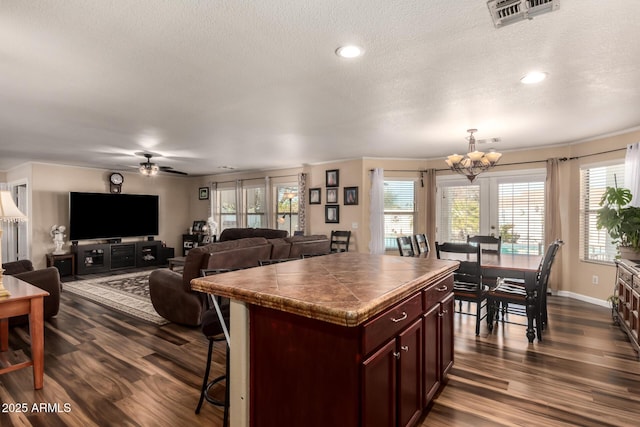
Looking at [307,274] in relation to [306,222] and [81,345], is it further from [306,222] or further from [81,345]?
[306,222]

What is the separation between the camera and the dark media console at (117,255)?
7.17 metres

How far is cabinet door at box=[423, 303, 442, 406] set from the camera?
2.15m

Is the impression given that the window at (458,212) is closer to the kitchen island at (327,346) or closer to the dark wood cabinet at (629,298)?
the dark wood cabinet at (629,298)

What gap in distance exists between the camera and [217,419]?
214 centimetres

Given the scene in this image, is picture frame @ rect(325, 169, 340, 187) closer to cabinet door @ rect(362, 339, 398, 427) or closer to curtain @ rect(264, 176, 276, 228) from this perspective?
curtain @ rect(264, 176, 276, 228)

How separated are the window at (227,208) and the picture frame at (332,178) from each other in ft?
10.4

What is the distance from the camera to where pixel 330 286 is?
5.78ft

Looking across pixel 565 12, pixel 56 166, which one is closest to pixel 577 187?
pixel 565 12

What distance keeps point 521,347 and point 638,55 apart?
267 centimetres

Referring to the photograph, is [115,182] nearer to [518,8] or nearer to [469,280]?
[469,280]

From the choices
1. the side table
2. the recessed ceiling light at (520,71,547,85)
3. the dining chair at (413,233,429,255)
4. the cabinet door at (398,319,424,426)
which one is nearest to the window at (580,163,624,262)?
the dining chair at (413,233,429,255)

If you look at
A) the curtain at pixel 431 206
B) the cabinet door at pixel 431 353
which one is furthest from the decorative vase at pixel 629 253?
the cabinet door at pixel 431 353

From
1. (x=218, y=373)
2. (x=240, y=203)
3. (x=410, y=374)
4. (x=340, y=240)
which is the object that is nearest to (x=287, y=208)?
(x=240, y=203)

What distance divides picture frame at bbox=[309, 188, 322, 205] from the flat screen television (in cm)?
431
